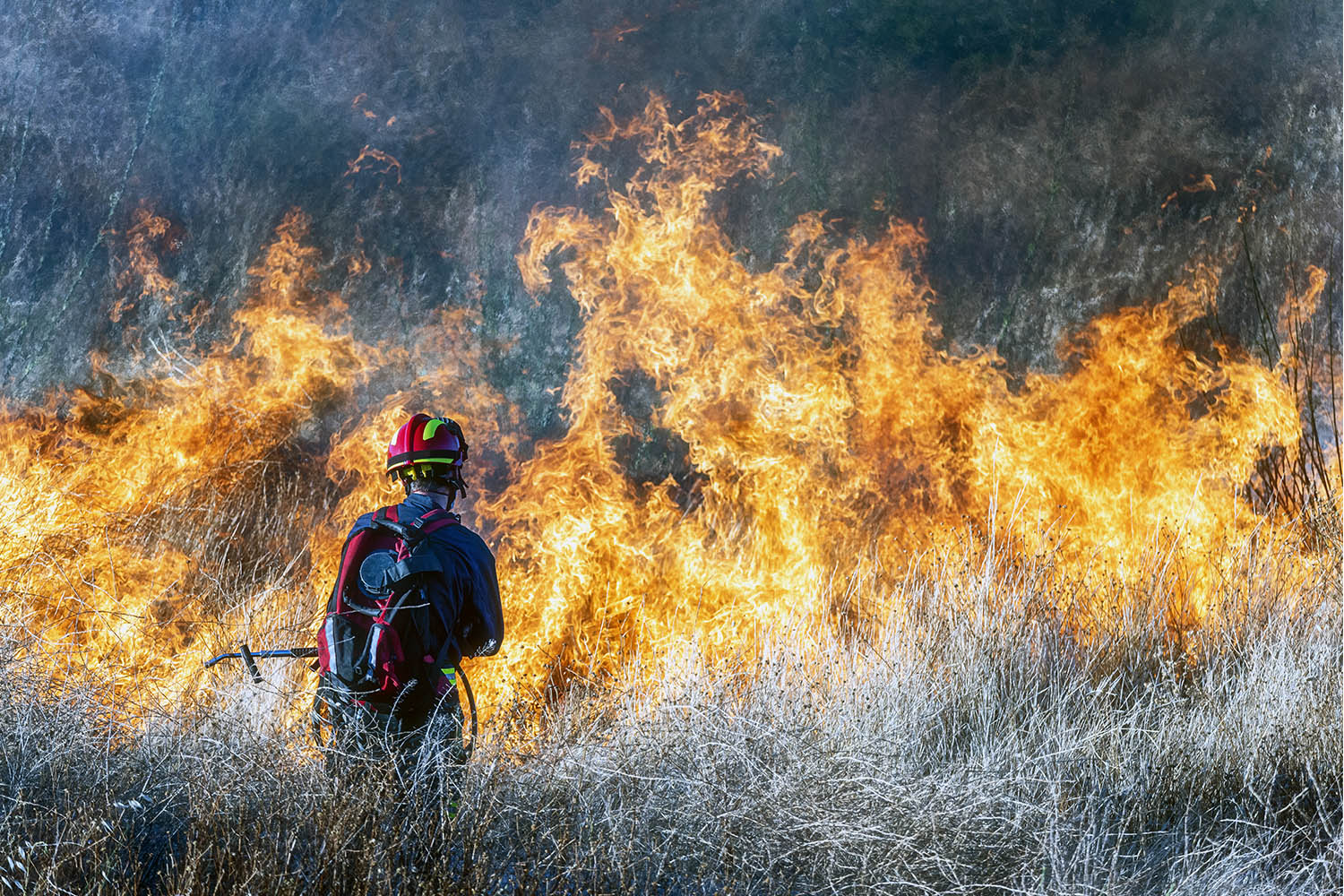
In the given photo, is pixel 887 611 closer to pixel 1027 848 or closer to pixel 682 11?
pixel 1027 848

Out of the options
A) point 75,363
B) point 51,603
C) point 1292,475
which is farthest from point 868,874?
point 75,363

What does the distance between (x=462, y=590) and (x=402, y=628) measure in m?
0.28

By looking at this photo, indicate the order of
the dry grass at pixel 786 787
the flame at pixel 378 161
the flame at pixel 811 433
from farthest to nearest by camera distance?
the flame at pixel 378 161 → the flame at pixel 811 433 → the dry grass at pixel 786 787

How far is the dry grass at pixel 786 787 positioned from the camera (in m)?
3.93

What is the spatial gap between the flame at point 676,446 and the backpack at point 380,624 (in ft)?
11.3

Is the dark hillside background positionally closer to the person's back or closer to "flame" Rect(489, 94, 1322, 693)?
"flame" Rect(489, 94, 1322, 693)

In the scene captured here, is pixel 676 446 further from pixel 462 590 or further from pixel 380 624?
pixel 380 624

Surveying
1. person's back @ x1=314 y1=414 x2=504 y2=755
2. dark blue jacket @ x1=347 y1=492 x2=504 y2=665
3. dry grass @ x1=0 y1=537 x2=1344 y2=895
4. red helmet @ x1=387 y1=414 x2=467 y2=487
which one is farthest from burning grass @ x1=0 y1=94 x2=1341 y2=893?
red helmet @ x1=387 y1=414 x2=467 y2=487

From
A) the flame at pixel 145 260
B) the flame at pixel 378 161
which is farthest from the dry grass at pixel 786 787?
the flame at pixel 378 161

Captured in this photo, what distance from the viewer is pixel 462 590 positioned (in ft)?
14.7

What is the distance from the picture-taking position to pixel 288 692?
19.9 feet

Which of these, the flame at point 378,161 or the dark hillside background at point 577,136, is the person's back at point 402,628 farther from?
the flame at point 378,161

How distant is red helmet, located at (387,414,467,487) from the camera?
15.2 feet

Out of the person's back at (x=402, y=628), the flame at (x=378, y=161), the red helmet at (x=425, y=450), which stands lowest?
the person's back at (x=402, y=628)
